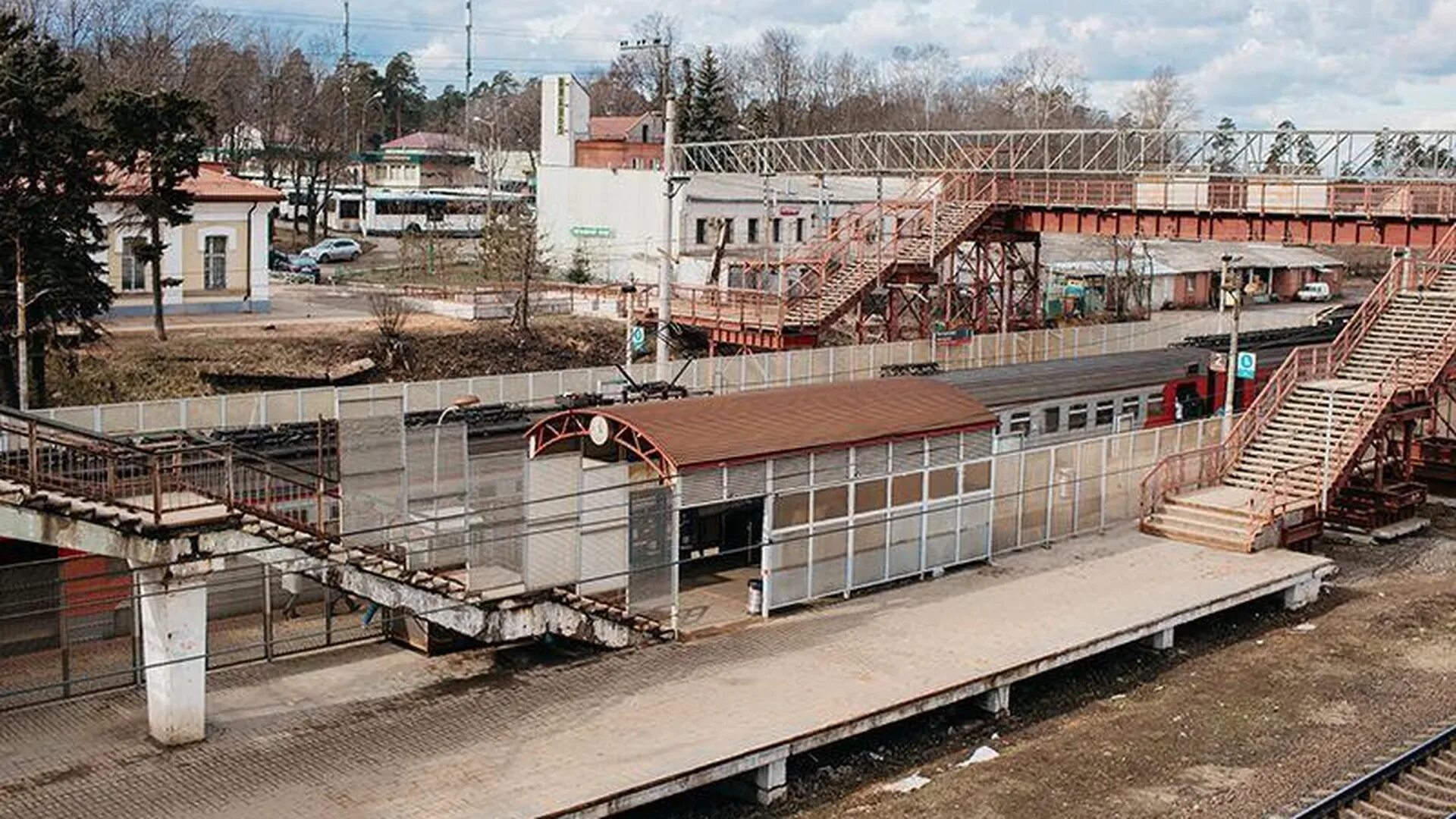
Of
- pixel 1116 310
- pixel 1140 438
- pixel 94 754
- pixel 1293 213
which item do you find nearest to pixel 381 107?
pixel 1116 310

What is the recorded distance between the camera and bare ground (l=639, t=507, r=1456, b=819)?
1850 centimetres

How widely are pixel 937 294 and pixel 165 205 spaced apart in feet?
100

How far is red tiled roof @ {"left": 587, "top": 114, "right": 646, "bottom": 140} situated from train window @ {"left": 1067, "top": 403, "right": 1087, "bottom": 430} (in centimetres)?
6137

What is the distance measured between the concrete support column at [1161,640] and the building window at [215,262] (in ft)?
116

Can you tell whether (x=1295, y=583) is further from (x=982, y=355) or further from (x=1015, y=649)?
(x=982, y=355)

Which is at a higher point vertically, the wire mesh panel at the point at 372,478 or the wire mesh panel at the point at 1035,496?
the wire mesh panel at the point at 372,478

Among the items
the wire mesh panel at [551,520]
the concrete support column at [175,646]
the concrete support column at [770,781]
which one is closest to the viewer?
the concrete support column at [175,646]

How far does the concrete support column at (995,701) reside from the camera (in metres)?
21.0

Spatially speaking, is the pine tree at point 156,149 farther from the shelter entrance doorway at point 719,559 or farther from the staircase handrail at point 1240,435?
the staircase handrail at point 1240,435

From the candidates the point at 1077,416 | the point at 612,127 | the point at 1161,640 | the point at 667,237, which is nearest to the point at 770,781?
the point at 1161,640

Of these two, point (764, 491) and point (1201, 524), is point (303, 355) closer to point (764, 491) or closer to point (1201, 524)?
point (764, 491)

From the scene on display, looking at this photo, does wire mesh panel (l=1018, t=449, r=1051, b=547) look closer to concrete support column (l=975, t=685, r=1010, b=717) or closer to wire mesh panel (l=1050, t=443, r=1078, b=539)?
wire mesh panel (l=1050, t=443, r=1078, b=539)

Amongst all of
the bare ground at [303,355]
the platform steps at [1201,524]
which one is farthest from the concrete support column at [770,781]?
the bare ground at [303,355]

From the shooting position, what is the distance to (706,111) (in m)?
91.5
